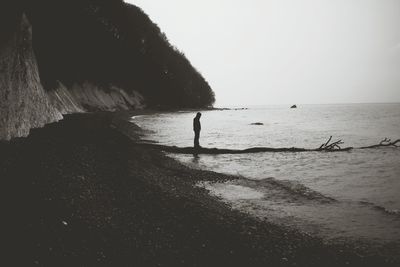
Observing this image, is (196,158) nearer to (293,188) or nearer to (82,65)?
(293,188)

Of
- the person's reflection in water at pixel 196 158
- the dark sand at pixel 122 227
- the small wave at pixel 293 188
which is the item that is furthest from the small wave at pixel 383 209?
the person's reflection in water at pixel 196 158

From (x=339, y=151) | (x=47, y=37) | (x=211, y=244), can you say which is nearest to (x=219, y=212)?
(x=211, y=244)

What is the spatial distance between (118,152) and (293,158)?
9666mm

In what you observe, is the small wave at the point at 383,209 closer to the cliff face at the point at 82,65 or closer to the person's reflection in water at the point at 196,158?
the person's reflection in water at the point at 196,158

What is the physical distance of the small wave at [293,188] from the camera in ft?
36.0

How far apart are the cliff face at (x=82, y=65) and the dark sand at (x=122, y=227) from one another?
3.87m

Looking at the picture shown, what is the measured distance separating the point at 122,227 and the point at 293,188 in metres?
7.59

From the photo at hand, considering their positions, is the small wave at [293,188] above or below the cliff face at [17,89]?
below

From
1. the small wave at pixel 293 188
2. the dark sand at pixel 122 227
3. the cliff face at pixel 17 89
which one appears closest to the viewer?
the dark sand at pixel 122 227

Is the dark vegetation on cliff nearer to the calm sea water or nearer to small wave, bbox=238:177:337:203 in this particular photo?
the calm sea water

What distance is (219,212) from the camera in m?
8.47

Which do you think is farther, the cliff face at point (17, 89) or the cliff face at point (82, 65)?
the cliff face at point (82, 65)

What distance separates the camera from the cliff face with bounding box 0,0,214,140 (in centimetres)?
1253

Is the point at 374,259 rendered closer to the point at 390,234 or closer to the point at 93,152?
the point at 390,234
